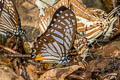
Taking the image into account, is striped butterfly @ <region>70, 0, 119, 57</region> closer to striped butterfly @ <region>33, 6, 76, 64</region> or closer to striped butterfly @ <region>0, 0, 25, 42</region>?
striped butterfly @ <region>33, 6, 76, 64</region>

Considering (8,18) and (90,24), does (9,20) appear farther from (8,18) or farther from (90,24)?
(90,24)

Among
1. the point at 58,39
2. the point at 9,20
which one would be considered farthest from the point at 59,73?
the point at 9,20

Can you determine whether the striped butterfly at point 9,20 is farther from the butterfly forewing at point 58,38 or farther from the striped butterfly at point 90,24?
the striped butterfly at point 90,24

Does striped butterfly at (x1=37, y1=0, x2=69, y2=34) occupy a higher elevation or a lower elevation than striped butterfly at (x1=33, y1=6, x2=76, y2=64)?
higher

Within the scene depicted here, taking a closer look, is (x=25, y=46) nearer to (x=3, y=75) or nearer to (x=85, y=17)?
(x=3, y=75)

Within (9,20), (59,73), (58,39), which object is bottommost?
(59,73)

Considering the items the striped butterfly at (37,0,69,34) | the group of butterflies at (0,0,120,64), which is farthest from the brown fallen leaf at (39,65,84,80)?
the striped butterfly at (37,0,69,34)

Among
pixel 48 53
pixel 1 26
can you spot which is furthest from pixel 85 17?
pixel 1 26
